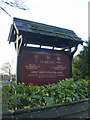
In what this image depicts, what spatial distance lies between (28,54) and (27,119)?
339 centimetres

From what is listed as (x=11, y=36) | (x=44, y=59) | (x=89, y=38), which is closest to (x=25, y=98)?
(x=44, y=59)

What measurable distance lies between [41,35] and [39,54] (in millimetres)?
906

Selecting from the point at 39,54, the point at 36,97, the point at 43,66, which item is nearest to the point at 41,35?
the point at 39,54

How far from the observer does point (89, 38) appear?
9281 mm

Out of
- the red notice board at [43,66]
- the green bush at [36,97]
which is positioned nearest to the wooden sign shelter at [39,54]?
the red notice board at [43,66]

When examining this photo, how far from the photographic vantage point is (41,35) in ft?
18.7

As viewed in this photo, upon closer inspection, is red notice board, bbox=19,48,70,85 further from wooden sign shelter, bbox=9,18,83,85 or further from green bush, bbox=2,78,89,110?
green bush, bbox=2,78,89,110

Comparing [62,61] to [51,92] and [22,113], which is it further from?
[22,113]

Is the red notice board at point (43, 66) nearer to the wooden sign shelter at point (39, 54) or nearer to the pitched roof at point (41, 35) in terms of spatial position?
the wooden sign shelter at point (39, 54)

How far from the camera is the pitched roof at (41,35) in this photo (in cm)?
544

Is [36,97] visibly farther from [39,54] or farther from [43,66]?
[39,54]

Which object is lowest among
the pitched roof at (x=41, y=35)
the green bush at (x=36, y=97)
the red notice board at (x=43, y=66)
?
the green bush at (x=36, y=97)

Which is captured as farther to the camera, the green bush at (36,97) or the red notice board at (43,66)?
the red notice board at (43,66)

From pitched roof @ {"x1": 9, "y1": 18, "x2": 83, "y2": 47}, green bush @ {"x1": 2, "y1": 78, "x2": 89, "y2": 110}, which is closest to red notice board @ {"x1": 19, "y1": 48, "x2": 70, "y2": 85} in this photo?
pitched roof @ {"x1": 9, "y1": 18, "x2": 83, "y2": 47}
